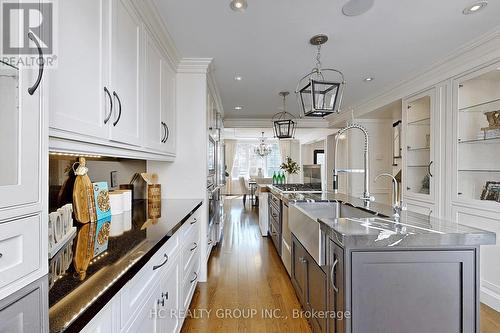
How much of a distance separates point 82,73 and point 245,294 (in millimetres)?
2297

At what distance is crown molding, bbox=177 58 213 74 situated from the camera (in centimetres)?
278

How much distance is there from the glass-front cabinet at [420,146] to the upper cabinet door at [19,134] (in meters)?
3.63

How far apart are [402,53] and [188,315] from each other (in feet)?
10.9

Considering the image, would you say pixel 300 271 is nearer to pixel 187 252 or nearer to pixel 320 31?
pixel 187 252

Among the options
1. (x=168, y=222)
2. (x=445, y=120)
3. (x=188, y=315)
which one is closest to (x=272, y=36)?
(x=168, y=222)

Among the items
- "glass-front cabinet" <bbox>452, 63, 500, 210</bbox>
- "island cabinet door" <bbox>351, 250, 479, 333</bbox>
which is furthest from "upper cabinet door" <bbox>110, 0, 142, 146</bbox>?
"glass-front cabinet" <bbox>452, 63, 500, 210</bbox>

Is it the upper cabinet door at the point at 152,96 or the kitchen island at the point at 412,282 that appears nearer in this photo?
the kitchen island at the point at 412,282

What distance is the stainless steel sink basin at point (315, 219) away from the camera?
1.57 metres

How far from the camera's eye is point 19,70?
602 mm

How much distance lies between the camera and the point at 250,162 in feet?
40.4

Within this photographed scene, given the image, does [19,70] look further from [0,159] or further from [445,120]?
[445,120]

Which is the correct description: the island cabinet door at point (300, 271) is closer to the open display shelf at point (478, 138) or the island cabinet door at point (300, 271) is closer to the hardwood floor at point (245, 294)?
the hardwood floor at point (245, 294)

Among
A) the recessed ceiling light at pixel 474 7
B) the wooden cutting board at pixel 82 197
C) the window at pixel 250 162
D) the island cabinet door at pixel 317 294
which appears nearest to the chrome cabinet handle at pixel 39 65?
the wooden cutting board at pixel 82 197

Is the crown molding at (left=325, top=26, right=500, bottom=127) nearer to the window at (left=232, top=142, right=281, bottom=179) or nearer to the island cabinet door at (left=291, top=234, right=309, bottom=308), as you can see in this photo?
the island cabinet door at (left=291, top=234, right=309, bottom=308)
